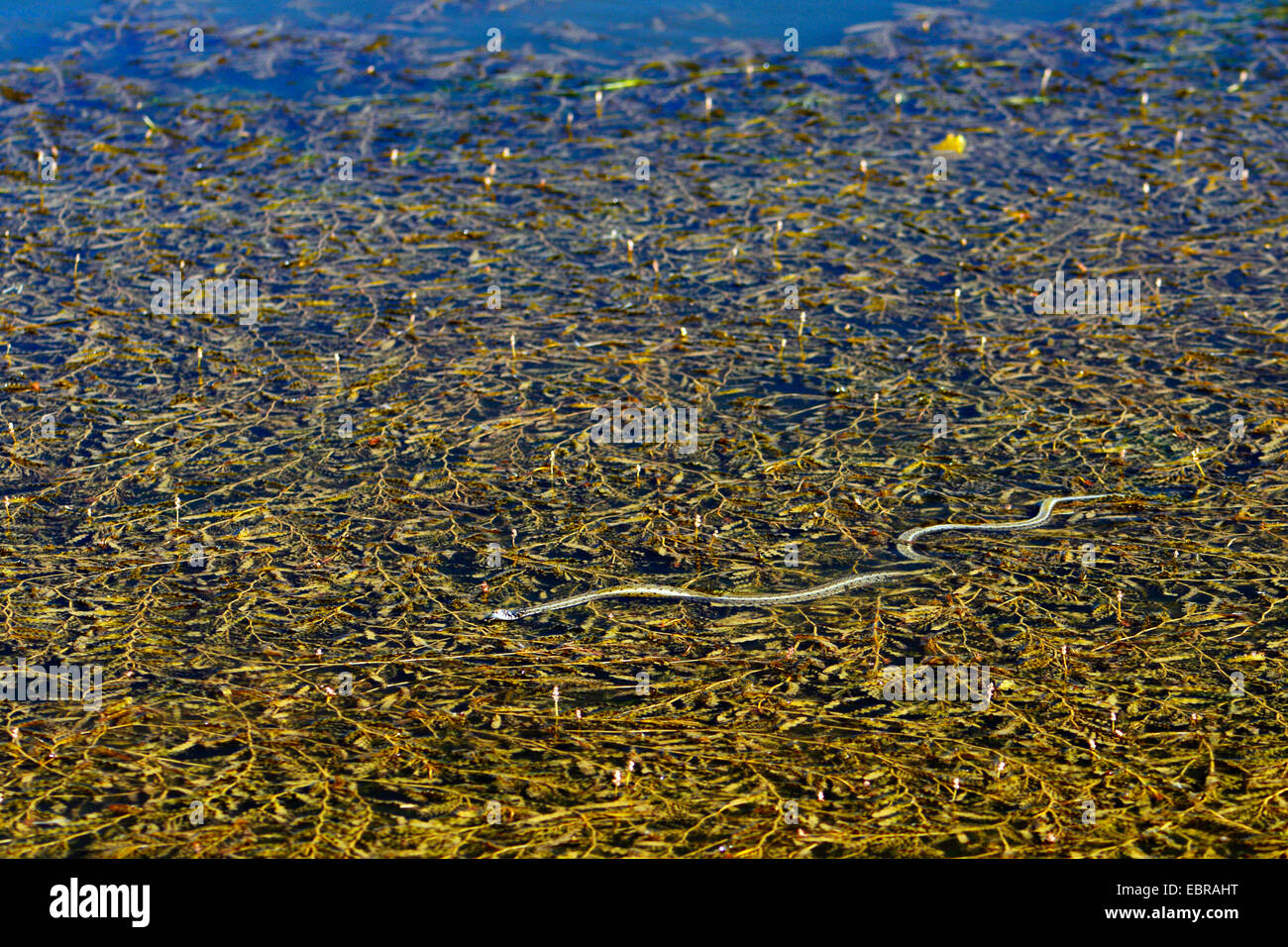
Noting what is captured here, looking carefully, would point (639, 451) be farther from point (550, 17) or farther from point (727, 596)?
point (550, 17)

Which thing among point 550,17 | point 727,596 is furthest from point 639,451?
point 550,17

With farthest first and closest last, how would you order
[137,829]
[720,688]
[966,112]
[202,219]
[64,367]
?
[966,112] < [202,219] < [64,367] < [720,688] < [137,829]

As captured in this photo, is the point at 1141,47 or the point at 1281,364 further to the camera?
the point at 1141,47

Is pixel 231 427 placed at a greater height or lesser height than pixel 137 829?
greater

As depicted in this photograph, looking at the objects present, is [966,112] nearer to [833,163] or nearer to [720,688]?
[833,163]

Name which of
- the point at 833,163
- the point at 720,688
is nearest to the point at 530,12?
the point at 833,163

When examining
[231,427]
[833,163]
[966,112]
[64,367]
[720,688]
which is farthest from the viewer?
[966,112]

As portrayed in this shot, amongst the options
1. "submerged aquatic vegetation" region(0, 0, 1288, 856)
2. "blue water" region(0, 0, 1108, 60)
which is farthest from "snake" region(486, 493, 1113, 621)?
"blue water" region(0, 0, 1108, 60)
